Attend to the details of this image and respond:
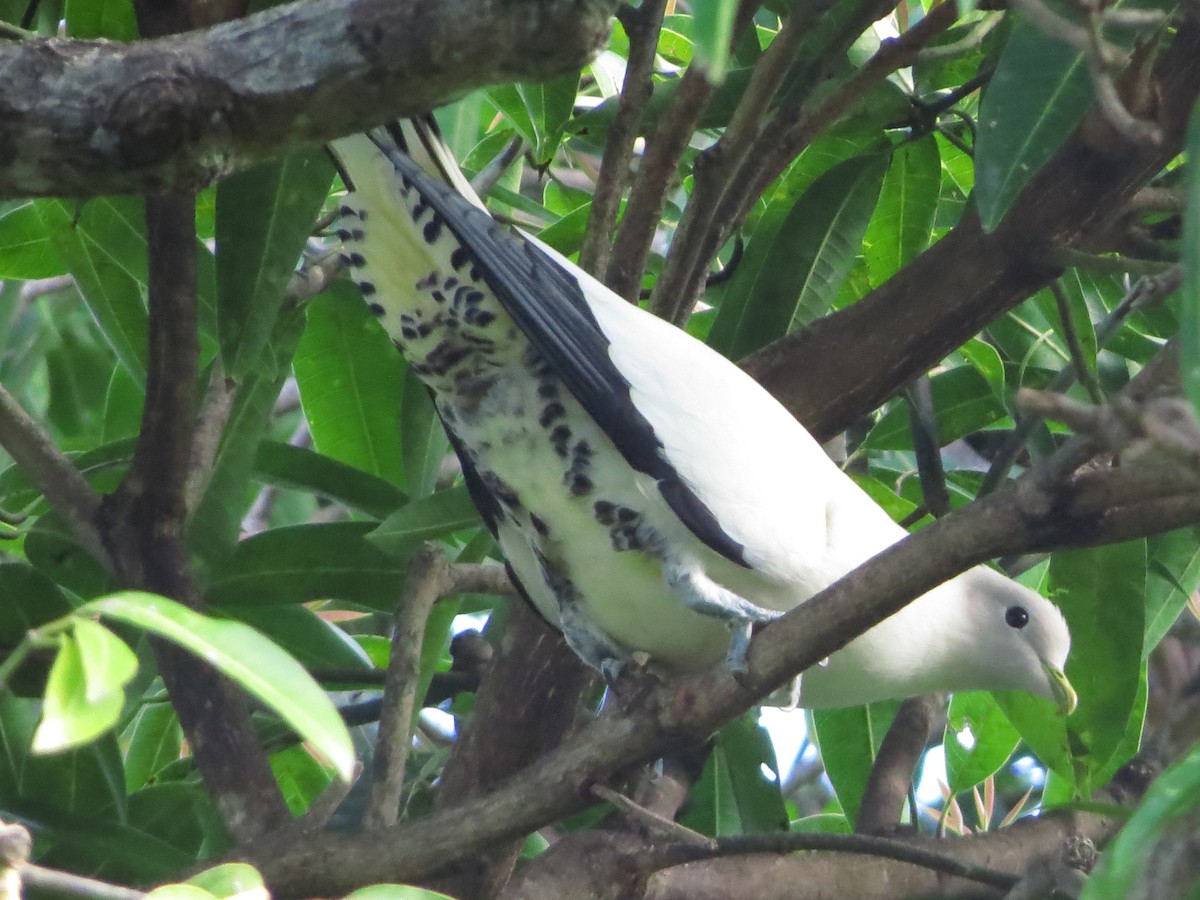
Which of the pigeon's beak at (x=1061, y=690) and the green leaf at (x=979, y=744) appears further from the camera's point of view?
the green leaf at (x=979, y=744)

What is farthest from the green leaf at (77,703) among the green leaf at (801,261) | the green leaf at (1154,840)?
the green leaf at (801,261)

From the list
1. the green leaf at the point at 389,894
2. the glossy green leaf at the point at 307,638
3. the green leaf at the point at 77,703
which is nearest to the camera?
the green leaf at the point at 77,703

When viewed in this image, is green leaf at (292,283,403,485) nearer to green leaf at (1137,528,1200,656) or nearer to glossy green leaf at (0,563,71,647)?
glossy green leaf at (0,563,71,647)

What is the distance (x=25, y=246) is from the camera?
2.79 metres

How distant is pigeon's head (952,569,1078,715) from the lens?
94.4 inches

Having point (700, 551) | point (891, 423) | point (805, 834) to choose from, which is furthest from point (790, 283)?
point (805, 834)

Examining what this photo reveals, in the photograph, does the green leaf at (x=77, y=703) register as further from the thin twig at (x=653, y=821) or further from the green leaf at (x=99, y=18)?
the green leaf at (x=99, y=18)

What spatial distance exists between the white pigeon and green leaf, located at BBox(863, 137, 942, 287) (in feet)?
2.04

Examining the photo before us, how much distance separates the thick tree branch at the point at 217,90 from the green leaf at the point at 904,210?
4.62 feet

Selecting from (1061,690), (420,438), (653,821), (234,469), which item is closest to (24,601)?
(234,469)

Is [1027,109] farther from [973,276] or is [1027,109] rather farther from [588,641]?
[588,641]

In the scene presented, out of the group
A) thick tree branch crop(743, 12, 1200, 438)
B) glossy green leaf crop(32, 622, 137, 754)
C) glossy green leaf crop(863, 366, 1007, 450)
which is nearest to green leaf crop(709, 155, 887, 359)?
thick tree branch crop(743, 12, 1200, 438)

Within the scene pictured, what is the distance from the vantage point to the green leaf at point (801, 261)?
262cm

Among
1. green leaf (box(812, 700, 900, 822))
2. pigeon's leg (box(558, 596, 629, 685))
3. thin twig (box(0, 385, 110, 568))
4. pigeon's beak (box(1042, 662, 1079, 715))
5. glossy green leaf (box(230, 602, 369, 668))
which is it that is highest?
thin twig (box(0, 385, 110, 568))
